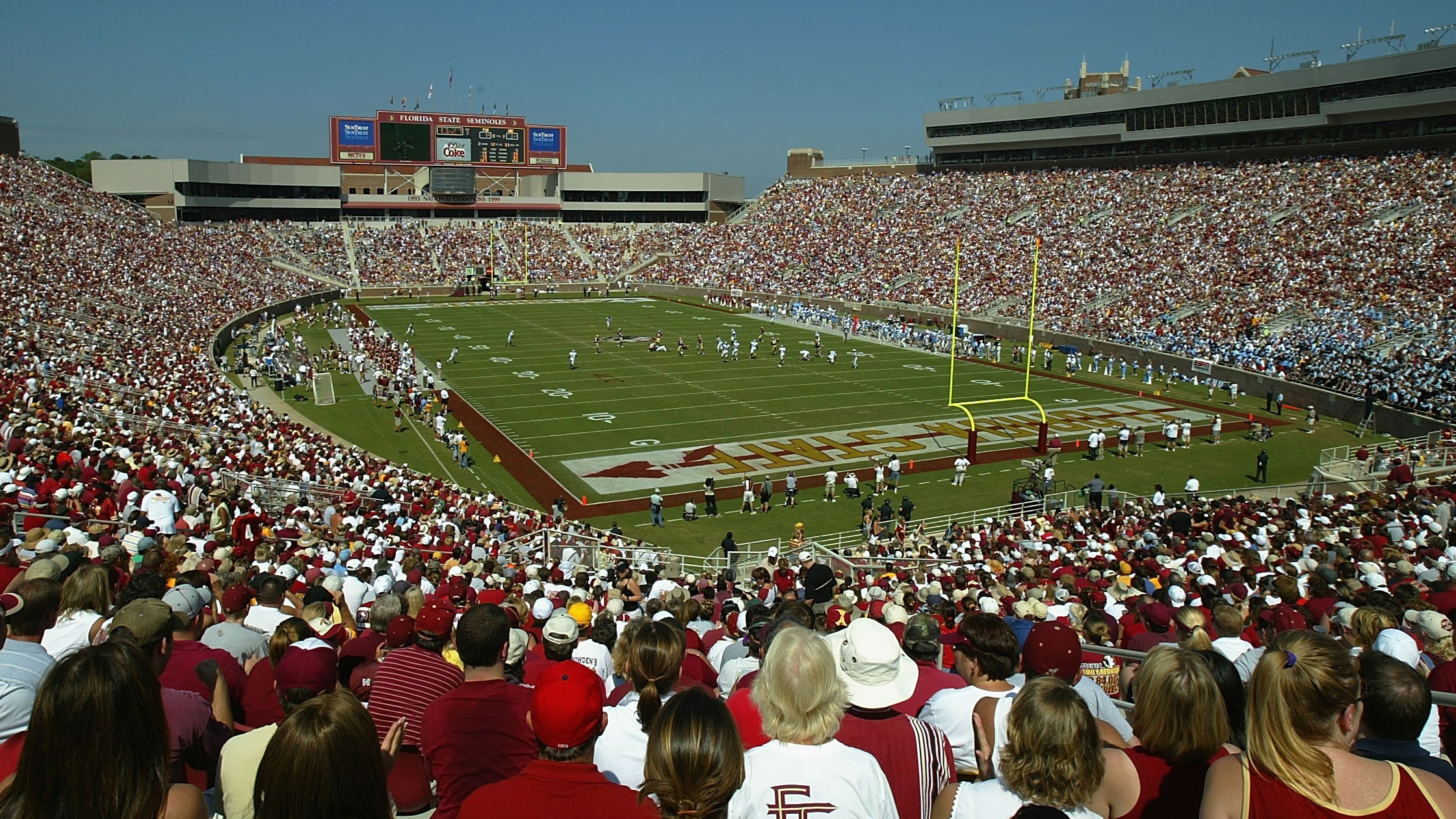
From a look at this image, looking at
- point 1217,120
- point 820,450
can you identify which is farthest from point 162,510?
point 1217,120

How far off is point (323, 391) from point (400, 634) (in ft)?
90.6

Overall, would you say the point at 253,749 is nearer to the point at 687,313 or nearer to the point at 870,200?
the point at 687,313

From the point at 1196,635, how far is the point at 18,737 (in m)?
5.69

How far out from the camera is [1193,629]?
6703 mm

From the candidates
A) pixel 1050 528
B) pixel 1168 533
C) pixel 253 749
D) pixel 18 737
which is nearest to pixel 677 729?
pixel 253 749

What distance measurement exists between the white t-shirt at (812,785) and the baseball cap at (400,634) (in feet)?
10.3

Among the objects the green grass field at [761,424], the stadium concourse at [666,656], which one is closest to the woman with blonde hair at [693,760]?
the stadium concourse at [666,656]

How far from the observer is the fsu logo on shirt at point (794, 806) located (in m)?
3.03

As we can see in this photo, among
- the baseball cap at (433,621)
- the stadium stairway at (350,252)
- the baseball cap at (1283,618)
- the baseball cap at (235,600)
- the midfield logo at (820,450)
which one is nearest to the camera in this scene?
the baseball cap at (433,621)

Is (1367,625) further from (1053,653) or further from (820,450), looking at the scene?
(820,450)

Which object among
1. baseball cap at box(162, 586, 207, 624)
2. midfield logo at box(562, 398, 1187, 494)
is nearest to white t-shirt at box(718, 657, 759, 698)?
baseball cap at box(162, 586, 207, 624)

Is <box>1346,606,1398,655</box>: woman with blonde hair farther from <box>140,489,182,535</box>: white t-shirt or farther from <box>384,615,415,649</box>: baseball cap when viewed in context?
<box>140,489,182,535</box>: white t-shirt

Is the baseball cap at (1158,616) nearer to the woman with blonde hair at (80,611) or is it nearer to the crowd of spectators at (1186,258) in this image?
the woman with blonde hair at (80,611)

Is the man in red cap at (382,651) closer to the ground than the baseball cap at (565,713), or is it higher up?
closer to the ground
